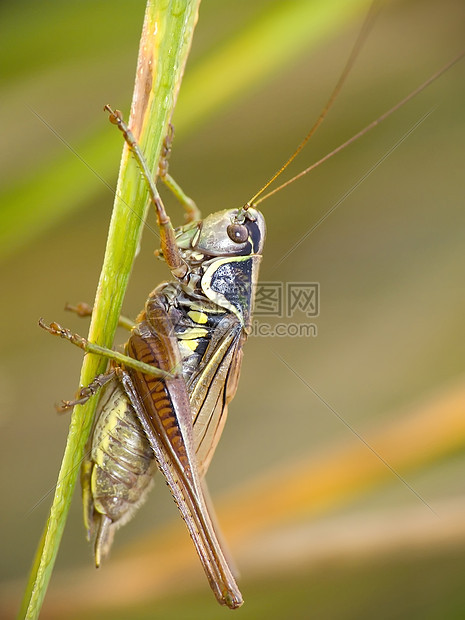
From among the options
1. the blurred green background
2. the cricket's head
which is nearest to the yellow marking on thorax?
the cricket's head

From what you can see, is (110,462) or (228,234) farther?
(228,234)

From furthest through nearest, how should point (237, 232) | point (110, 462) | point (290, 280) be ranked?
point (290, 280) < point (237, 232) < point (110, 462)

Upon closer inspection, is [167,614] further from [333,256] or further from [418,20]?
[418,20]

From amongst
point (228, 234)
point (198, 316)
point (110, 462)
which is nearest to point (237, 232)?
point (228, 234)

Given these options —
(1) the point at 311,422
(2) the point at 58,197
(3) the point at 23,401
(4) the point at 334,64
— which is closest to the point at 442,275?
(1) the point at 311,422

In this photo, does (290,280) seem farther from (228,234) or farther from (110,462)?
(110,462)

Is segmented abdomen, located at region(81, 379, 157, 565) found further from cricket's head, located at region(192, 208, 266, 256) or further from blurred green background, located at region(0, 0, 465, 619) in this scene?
cricket's head, located at region(192, 208, 266, 256)
